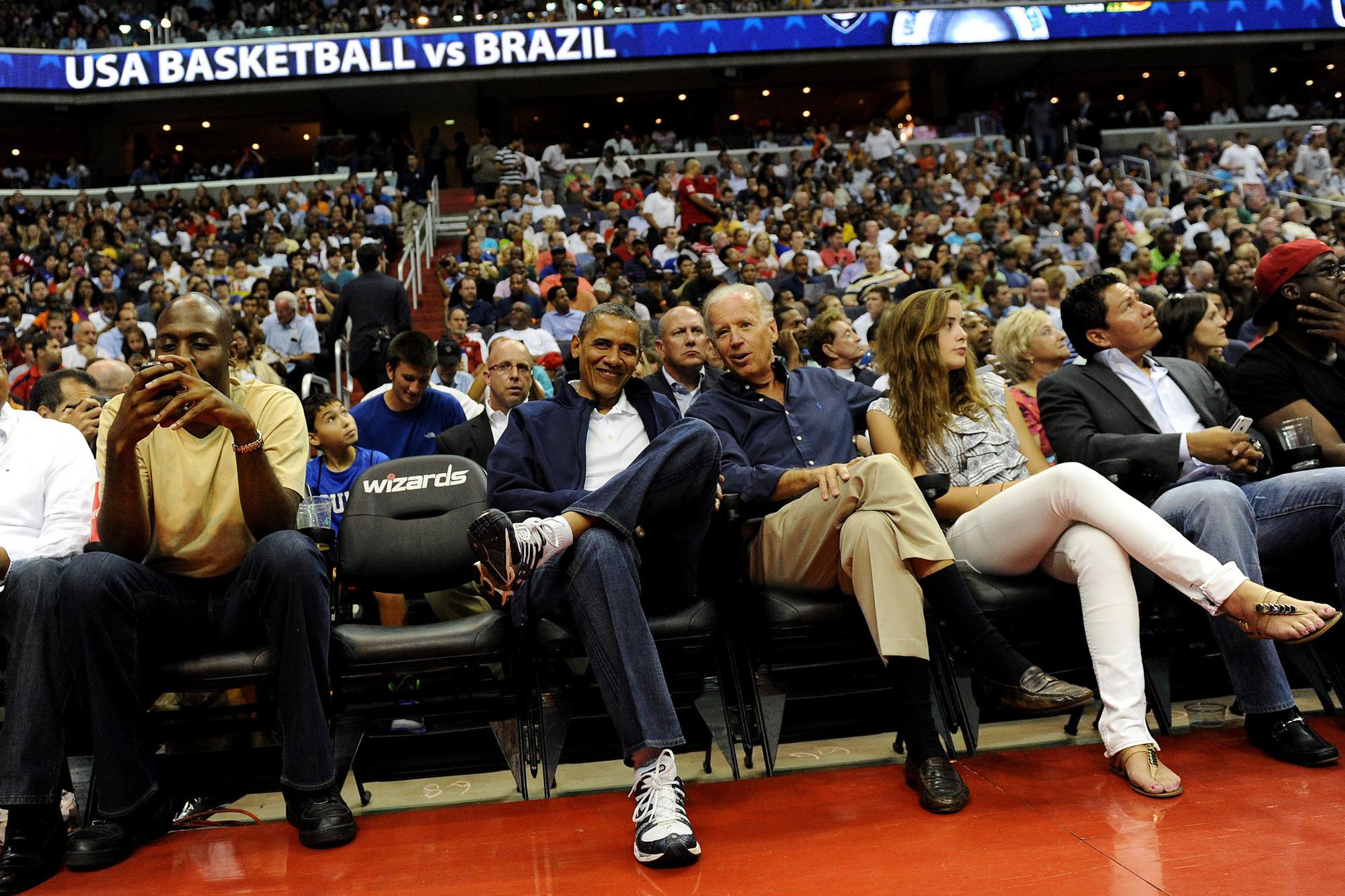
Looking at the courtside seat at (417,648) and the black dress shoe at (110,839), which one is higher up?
the courtside seat at (417,648)

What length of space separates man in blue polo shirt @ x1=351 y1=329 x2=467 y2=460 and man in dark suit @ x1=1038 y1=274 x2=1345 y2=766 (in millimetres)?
2356

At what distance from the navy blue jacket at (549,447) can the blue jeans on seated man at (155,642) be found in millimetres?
511

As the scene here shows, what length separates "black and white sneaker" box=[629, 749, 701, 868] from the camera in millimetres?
2027

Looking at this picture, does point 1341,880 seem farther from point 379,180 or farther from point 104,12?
point 104,12

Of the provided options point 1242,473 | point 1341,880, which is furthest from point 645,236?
point 1341,880

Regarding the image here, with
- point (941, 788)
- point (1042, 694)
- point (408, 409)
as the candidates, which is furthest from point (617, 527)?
point (408, 409)

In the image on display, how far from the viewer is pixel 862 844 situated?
209 centimetres

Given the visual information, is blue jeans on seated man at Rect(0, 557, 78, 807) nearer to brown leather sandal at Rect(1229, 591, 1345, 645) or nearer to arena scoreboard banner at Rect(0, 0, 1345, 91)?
brown leather sandal at Rect(1229, 591, 1345, 645)

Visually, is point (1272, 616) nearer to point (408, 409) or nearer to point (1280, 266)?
point (1280, 266)

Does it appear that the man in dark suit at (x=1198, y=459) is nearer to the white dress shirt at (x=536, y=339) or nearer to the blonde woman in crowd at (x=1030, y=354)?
the blonde woman in crowd at (x=1030, y=354)

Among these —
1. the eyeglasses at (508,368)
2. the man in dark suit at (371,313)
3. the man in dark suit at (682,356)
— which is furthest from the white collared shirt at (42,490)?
the man in dark suit at (371,313)

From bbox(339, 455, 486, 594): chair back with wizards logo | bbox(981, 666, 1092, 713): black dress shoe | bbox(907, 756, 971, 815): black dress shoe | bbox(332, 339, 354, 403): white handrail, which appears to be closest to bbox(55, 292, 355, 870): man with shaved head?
bbox(339, 455, 486, 594): chair back with wizards logo

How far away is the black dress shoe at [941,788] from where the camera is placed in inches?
87.6

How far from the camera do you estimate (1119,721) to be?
92.0 inches
